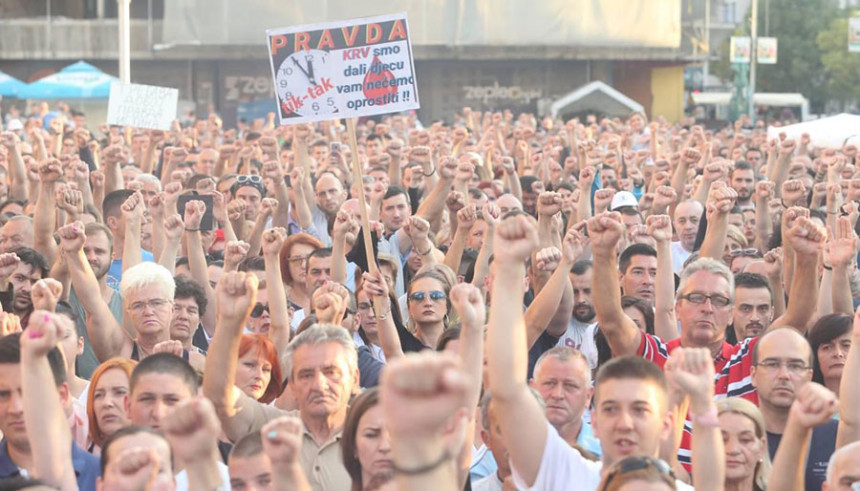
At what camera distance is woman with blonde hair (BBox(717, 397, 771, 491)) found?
512cm

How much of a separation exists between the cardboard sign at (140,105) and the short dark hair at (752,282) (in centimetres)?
837

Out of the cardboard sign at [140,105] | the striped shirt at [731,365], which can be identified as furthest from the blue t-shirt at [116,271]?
the cardboard sign at [140,105]

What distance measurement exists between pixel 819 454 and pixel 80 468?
269 cm

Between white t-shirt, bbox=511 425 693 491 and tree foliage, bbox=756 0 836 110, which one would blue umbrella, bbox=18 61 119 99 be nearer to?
white t-shirt, bbox=511 425 693 491

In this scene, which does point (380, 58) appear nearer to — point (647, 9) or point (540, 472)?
point (540, 472)

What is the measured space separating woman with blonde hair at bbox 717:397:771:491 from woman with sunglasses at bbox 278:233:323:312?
3764 mm

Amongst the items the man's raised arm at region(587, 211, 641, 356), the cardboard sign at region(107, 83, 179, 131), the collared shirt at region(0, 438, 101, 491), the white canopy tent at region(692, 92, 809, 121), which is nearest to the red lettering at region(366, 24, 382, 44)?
the man's raised arm at region(587, 211, 641, 356)

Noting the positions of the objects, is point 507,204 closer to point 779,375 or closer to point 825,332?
point 825,332

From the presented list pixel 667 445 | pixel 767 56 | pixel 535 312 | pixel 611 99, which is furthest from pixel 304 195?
pixel 767 56

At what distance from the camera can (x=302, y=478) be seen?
3.74m

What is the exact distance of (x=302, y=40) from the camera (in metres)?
8.78

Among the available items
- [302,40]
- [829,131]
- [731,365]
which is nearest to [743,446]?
[731,365]

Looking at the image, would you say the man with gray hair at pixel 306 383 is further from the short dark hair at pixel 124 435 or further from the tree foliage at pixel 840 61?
the tree foliage at pixel 840 61

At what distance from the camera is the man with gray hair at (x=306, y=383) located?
5074mm
